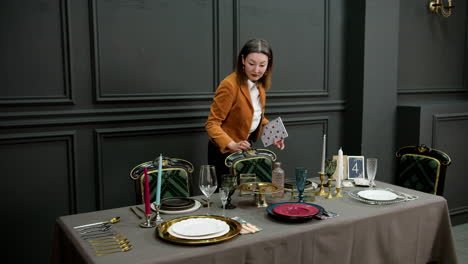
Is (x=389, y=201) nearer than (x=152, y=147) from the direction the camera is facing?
Yes

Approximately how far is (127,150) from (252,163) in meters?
0.95

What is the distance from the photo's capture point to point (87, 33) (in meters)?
2.87

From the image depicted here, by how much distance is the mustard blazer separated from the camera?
8.86 feet

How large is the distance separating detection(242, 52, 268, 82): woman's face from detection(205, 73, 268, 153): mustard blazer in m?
0.11

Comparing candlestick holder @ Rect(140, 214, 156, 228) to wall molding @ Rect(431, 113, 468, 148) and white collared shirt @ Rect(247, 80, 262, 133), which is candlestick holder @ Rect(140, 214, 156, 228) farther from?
wall molding @ Rect(431, 113, 468, 148)

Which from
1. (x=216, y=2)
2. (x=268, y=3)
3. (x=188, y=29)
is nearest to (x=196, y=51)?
(x=188, y=29)

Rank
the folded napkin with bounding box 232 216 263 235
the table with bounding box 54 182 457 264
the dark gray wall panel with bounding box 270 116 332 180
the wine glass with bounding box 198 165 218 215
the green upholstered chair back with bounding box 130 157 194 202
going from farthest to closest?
the dark gray wall panel with bounding box 270 116 332 180, the green upholstered chair back with bounding box 130 157 194 202, the wine glass with bounding box 198 165 218 215, the folded napkin with bounding box 232 216 263 235, the table with bounding box 54 182 457 264

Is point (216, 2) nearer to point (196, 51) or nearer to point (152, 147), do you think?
point (196, 51)

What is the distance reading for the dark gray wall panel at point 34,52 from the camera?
8.66 ft

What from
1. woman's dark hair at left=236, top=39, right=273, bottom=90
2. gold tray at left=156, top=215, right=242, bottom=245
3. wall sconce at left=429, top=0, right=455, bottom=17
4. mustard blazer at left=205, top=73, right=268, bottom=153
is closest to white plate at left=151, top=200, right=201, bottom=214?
gold tray at left=156, top=215, right=242, bottom=245

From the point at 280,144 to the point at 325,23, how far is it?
1.66 m

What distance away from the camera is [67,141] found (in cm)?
287

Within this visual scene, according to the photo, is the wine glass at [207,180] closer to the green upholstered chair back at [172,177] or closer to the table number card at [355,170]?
the green upholstered chair back at [172,177]

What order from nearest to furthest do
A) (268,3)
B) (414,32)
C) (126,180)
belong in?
(126,180)
(268,3)
(414,32)
